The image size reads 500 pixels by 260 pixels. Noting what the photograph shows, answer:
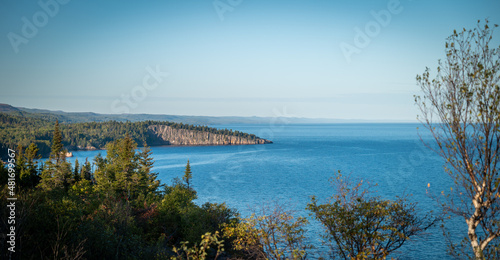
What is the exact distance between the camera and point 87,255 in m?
15.5

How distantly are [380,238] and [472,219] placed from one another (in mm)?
3092

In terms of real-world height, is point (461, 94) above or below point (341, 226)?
above

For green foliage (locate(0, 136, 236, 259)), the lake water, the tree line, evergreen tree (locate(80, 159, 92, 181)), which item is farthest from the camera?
evergreen tree (locate(80, 159, 92, 181))

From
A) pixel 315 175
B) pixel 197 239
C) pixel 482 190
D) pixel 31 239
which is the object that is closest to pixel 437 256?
pixel 197 239

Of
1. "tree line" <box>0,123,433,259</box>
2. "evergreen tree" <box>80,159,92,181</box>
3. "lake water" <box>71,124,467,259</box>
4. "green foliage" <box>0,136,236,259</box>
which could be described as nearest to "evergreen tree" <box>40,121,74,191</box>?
"green foliage" <box>0,136,236,259</box>

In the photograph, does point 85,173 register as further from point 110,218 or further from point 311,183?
point 110,218

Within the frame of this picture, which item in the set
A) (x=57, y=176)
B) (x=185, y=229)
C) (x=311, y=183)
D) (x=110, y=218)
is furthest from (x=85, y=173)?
(x=110, y=218)

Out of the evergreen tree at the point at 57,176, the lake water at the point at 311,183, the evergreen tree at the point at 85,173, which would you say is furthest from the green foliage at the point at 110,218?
the lake water at the point at 311,183

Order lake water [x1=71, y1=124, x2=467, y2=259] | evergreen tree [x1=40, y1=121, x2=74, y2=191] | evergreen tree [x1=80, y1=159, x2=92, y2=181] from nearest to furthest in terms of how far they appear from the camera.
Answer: lake water [x1=71, y1=124, x2=467, y2=259] < evergreen tree [x1=40, y1=121, x2=74, y2=191] < evergreen tree [x1=80, y1=159, x2=92, y2=181]

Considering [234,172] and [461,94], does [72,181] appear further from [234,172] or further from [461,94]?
[461,94]

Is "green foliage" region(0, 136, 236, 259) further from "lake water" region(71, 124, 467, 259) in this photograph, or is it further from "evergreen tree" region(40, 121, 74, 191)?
"lake water" region(71, 124, 467, 259)

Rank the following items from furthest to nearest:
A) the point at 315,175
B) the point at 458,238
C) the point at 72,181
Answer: the point at 315,175 → the point at 72,181 → the point at 458,238

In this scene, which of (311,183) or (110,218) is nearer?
(110,218)

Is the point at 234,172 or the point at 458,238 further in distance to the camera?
the point at 234,172
